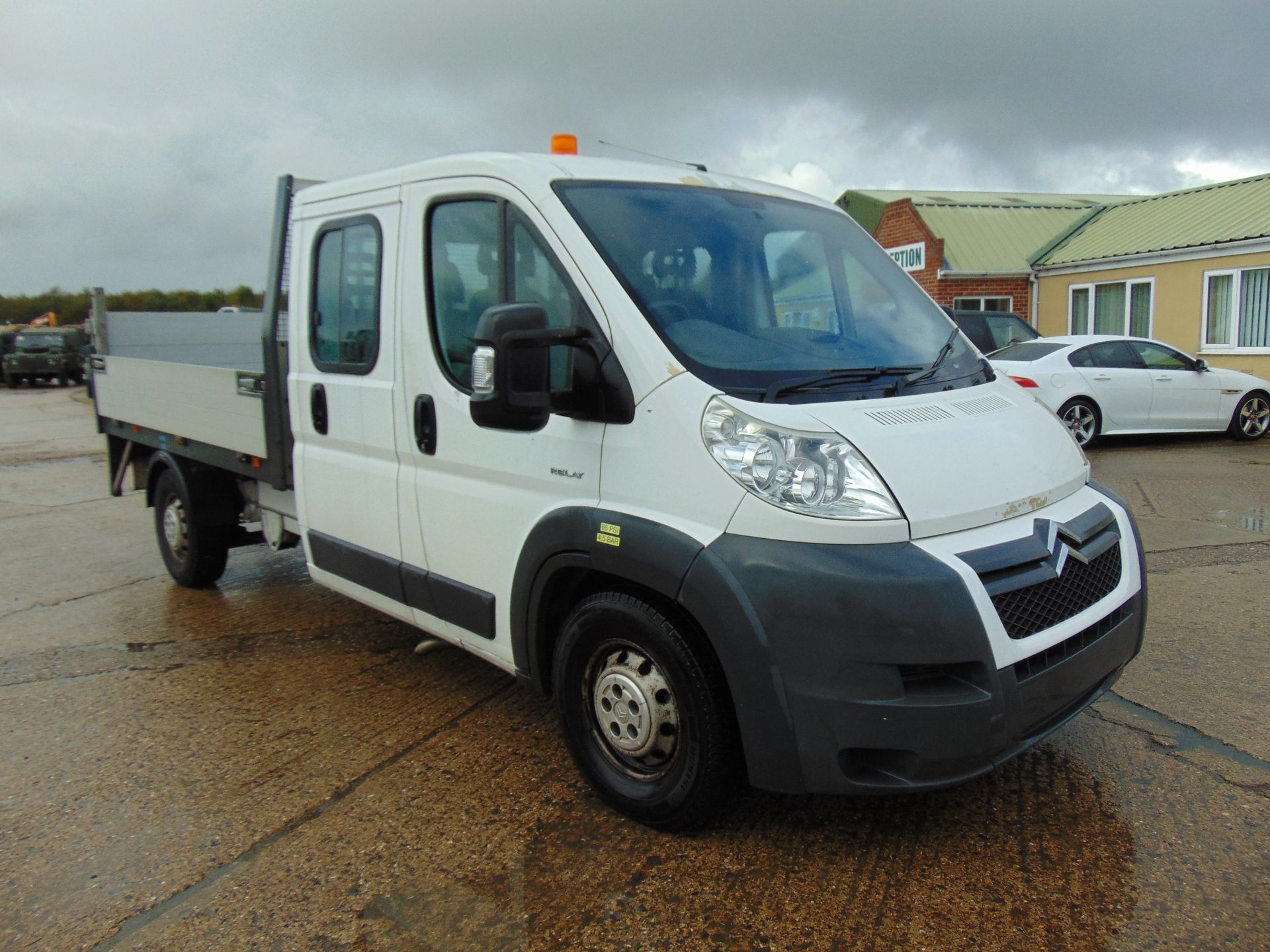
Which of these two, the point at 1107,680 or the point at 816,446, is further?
the point at 1107,680

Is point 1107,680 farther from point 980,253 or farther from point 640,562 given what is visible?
point 980,253

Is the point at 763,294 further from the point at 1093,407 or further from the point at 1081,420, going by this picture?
the point at 1093,407

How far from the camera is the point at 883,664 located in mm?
2531

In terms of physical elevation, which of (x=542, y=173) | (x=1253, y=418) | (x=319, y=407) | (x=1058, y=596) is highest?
(x=542, y=173)

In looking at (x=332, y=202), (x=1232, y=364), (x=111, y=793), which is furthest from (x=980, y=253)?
(x=111, y=793)

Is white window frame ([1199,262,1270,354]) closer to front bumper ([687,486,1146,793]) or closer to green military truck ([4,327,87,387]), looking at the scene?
front bumper ([687,486,1146,793])

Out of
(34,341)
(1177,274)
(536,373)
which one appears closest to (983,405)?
(536,373)

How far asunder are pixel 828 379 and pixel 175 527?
15.8ft

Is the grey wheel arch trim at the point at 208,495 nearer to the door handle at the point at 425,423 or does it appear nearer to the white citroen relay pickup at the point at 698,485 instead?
the white citroen relay pickup at the point at 698,485

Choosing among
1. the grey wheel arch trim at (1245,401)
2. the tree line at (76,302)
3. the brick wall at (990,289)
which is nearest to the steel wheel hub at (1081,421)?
the grey wheel arch trim at (1245,401)

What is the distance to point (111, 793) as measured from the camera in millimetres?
3549

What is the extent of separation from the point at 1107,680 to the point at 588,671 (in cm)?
166

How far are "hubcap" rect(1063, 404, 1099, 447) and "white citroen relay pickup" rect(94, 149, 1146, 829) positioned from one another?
9174 mm

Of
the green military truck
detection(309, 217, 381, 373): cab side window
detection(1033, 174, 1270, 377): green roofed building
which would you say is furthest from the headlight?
the green military truck
